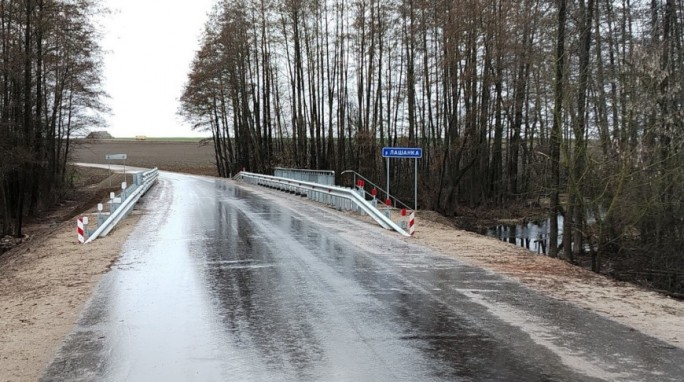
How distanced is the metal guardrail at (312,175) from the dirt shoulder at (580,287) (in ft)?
44.1

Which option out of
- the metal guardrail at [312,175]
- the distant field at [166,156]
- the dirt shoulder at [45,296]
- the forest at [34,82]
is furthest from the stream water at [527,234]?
the distant field at [166,156]

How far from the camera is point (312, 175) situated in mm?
30031

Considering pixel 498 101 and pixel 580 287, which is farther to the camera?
pixel 498 101

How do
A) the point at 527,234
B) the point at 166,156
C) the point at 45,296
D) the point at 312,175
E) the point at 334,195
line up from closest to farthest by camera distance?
the point at 45,296 < the point at 334,195 < the point at 527,234 < the point at 312,175 < the point at 166,156

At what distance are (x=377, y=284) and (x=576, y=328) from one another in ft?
9.91

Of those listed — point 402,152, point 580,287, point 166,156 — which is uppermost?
point 166,156

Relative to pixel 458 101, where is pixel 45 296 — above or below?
below

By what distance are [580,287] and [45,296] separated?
7.89m

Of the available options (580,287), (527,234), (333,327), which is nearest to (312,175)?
(527,234)

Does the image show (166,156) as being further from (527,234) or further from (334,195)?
(334,195)

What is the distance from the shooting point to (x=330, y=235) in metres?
14.0

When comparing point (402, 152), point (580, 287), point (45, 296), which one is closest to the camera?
point (45, 296)

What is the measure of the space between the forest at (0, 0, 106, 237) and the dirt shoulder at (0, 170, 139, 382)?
12807 millimetres

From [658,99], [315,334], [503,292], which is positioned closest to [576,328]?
[503,292]
